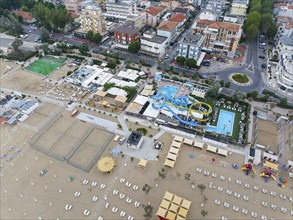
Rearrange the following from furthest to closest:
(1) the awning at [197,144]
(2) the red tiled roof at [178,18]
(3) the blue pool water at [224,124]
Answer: (2) the red tiled roof at [178,18] < (3) the blue pool water at [224,124] < (1) the awning at [197,144]

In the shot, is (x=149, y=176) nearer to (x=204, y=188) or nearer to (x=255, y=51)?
(x=204, y=188)

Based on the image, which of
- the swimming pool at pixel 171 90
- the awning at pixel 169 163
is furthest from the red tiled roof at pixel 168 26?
the awning at pixel 169 163

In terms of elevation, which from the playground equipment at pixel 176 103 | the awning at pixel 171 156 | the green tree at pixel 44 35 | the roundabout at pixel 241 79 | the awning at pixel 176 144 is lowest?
the awning at pixel 171 156

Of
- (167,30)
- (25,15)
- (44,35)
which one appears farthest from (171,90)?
(25,15)

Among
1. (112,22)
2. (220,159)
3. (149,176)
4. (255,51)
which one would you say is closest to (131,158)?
(149,176)

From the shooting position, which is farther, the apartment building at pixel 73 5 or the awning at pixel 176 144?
the apartment building at pixel 73 5

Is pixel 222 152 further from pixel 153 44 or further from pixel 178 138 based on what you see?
pixel 153 44

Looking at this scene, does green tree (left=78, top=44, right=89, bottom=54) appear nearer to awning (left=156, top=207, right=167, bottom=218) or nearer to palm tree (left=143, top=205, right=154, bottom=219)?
palm tree (left=143, top=205, right=154, bottom=219)

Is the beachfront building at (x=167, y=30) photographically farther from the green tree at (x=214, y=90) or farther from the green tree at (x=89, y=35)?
the green tree at (x=214, y=90)
